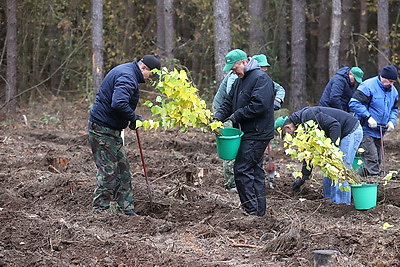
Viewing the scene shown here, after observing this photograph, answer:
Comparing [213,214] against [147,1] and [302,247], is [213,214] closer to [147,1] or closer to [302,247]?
[302,247]

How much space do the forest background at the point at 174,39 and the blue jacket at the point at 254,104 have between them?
42.5 ft

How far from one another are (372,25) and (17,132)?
1580 cm

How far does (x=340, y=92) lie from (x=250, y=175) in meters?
2.95

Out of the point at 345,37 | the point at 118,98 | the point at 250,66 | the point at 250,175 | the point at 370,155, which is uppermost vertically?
the point at 250,66

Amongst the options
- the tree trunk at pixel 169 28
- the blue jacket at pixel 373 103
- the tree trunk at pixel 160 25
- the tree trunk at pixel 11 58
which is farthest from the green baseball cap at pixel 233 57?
the tree trunk at pixel 160 25

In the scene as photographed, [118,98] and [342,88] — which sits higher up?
[118,98]

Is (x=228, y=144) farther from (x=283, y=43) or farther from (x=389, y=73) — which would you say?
(x=283, y=43)

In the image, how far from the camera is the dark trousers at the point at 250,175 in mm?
→ 7535


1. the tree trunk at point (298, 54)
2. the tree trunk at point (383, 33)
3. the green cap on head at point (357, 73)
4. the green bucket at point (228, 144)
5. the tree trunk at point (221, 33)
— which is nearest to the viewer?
the green bucket at point (228, 144)

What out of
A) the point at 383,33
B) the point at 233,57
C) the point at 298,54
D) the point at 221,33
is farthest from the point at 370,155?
the point at 298,54

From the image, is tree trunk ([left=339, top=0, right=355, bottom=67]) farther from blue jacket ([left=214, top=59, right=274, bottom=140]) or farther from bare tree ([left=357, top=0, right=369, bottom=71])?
blue jacket ([left=214, top=59, right=274, bottom=140])

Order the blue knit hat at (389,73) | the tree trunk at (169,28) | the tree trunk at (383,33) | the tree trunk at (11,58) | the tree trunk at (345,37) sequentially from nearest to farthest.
→ the blue knit hat at (389,73) < the tree trunk at (11,58) < the tree trunk at (383,33) < the tree trunk at (169,28) < the tree trunk at (345,37)

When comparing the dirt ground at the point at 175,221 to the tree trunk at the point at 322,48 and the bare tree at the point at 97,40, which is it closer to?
the bare tree at the point at 97,40

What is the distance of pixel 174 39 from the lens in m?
24.2
